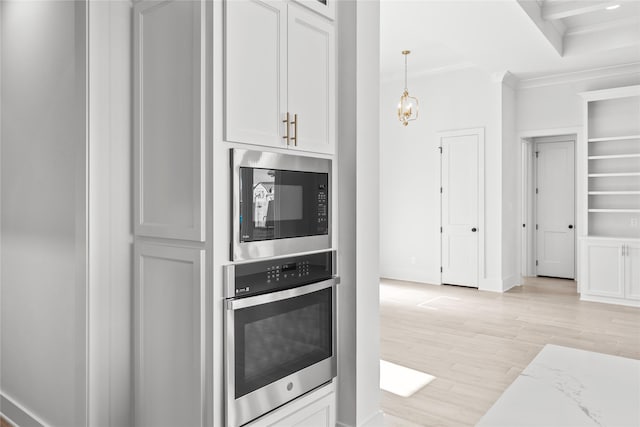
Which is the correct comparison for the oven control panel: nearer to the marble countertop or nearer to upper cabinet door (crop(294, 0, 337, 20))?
the marble countertop

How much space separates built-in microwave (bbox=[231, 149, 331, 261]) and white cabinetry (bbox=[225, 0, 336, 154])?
8 cm

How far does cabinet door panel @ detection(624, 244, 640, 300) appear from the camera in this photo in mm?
5324

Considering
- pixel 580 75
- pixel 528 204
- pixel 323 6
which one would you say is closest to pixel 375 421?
pixel 323 6

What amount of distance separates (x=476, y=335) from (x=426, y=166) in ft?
10.7

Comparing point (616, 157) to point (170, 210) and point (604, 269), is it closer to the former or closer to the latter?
point (604, 269)

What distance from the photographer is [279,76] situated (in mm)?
1894

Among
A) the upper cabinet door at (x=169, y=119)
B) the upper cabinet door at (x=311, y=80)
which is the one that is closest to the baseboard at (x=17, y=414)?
the upper cabinet door at (x=169, y=119)

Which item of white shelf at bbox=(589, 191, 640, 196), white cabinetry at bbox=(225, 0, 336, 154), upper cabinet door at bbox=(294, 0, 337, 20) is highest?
upper cabinet door at bbox=(294, 0, 337, 20)

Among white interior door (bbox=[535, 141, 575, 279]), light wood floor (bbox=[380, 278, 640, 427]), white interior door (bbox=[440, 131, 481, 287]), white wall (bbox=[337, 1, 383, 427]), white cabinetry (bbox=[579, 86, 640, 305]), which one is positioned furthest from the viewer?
white interior door (bbox=[535, 141, 575, 279])

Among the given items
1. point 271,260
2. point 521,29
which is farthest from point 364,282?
point 521,29

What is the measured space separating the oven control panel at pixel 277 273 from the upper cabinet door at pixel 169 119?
0.23 m

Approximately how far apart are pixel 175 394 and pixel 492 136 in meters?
5.71

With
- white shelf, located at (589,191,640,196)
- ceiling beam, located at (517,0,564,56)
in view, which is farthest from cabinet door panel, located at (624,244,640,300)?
ceiling beam, located at (517,0,564,56)

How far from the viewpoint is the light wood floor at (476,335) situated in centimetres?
286
